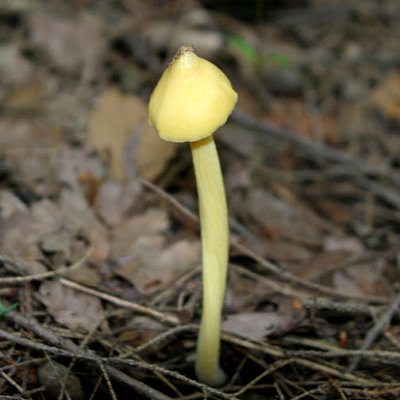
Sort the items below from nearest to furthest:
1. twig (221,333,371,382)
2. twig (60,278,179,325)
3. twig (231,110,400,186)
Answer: twig (221,333,371,382), twig (60,278,179,325), twig (231,110,400,186)

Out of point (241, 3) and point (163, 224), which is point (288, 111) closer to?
point (241, 3)

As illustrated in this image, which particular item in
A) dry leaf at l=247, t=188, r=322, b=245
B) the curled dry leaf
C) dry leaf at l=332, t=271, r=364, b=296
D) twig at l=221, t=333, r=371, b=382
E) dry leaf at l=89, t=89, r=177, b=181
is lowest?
twig at l=221, t=333, r=371, b=382

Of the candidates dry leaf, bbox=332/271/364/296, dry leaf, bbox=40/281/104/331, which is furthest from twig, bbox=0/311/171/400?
dry leaf, bbox=332/271/364/296

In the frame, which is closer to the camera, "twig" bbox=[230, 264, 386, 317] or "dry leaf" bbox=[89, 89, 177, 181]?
"twig" bbox=[230, 264, 386, 317]

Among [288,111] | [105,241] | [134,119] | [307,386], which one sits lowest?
[307,386]

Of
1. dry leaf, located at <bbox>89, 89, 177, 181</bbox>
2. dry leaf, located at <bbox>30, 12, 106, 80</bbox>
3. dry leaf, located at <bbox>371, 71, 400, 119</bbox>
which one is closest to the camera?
dry leaf, located at <bbox>89, 89, 177, 181</bbox>

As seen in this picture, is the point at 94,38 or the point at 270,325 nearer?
the point at 270,325

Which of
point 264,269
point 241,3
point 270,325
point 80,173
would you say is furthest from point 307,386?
point 241,3

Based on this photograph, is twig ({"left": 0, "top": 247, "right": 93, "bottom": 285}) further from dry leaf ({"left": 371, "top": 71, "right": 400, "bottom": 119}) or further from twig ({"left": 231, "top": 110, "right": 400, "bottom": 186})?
dry leaf ({"left": 371, "top": 71, "right": 400, "bottom": 119})

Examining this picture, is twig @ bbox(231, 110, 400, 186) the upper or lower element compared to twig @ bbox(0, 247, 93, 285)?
upper
